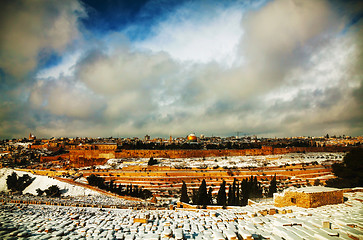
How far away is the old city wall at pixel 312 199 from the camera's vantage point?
10.5m

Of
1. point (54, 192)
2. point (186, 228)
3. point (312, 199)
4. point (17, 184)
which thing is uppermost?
point (312, 199)

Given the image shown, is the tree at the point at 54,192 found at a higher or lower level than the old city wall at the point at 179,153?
lower

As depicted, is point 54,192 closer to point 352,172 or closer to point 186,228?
point 186,228

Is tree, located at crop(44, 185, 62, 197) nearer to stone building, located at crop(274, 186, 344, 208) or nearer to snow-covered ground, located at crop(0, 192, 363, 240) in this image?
snow-covered ground, located at crop(0, 192, 363, 240)

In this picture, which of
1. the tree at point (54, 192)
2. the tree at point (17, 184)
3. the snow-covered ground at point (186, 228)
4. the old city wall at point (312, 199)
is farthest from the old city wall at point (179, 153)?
the snow-covered ground at point (186, 228)

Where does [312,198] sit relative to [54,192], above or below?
above

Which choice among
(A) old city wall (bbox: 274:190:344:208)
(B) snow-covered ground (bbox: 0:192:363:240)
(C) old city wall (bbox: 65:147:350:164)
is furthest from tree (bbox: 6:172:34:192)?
(A) old city wall (bbox: 274:190:344:208)

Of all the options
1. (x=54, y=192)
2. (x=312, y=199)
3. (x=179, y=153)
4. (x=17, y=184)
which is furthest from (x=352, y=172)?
(x=17, y=184)

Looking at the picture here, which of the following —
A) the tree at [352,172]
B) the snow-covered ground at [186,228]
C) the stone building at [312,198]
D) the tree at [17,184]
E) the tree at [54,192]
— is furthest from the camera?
the tree at [17,184]

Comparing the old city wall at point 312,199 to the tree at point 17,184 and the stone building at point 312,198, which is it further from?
the tree at point 17,184

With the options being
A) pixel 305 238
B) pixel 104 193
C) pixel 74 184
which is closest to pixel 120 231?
pixel 305 238

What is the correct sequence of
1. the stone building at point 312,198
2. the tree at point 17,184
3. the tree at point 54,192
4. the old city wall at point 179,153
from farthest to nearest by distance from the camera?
the old city wall at point 179,153, the tree at point 17,184, the tree at point 54,192, the stone building at point 312,198

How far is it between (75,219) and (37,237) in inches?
96.9

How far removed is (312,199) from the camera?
10445 mm
